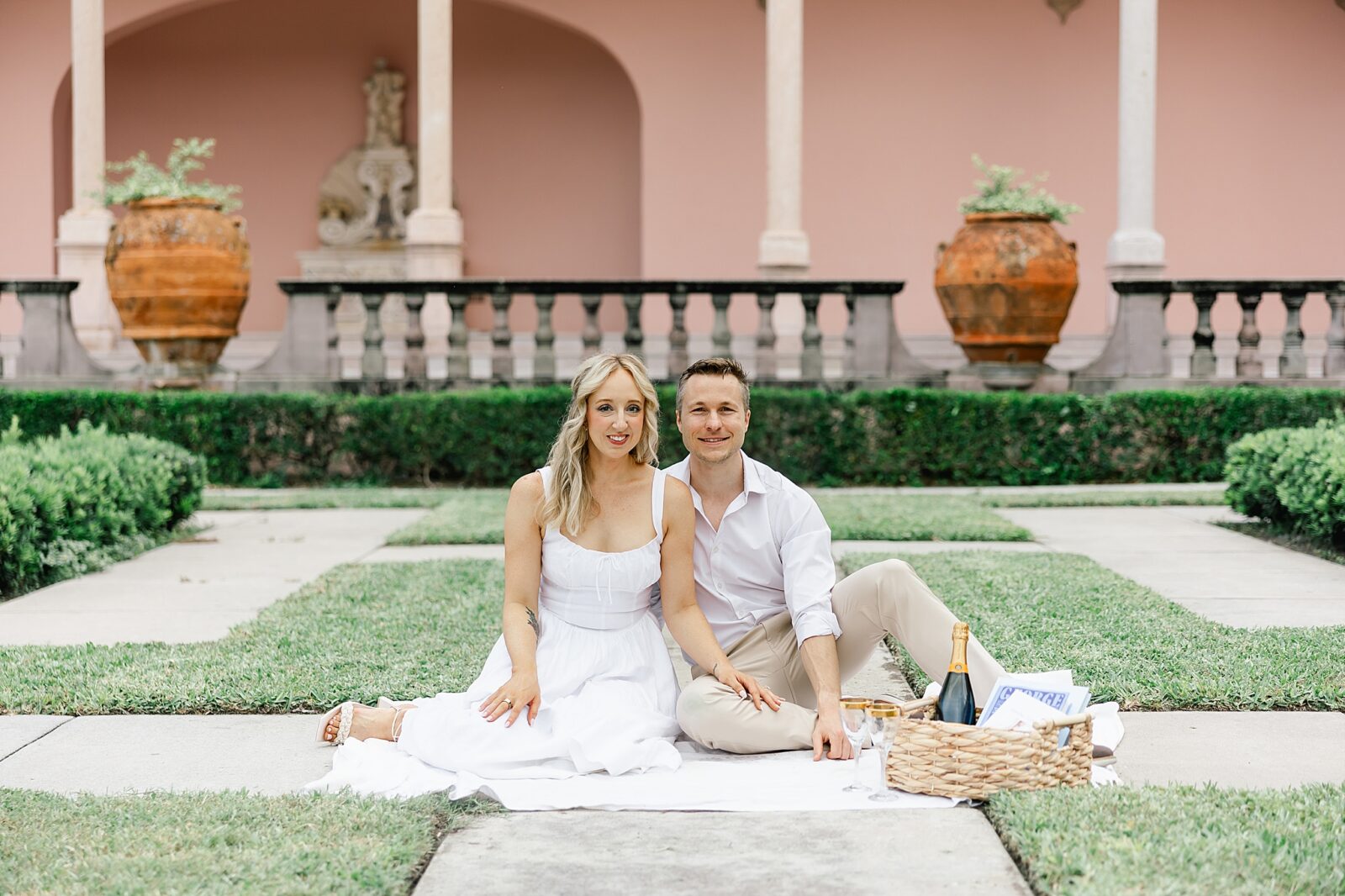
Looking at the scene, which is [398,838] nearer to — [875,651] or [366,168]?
[875,651]

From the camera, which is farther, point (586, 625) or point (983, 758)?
point (586, 625)

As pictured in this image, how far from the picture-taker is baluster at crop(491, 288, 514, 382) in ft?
41.7

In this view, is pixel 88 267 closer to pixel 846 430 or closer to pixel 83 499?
pixel 846 430

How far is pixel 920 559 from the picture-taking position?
308 inches

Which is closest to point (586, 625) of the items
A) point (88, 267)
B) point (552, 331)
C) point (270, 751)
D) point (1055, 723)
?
point (270, 751)

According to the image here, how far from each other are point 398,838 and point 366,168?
17.6 metres

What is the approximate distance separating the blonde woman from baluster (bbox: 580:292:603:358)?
7977 mm

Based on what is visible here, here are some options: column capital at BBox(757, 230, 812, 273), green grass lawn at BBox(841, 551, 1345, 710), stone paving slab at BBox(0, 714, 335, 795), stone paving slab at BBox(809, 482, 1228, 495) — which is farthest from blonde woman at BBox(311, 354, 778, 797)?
column capital at BBox(757, 230, 812, 273)

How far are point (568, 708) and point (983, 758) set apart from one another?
115cm

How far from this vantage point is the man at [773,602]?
4.41m

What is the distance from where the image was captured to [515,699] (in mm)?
4270

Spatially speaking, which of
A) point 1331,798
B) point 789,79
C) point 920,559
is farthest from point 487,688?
point 789,79

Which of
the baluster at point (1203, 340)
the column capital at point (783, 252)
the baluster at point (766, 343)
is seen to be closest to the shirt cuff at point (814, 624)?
the baluster at point (766, 343)

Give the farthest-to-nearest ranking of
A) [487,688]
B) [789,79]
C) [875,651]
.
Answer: [789,79] < [875,651] < [487,688]
